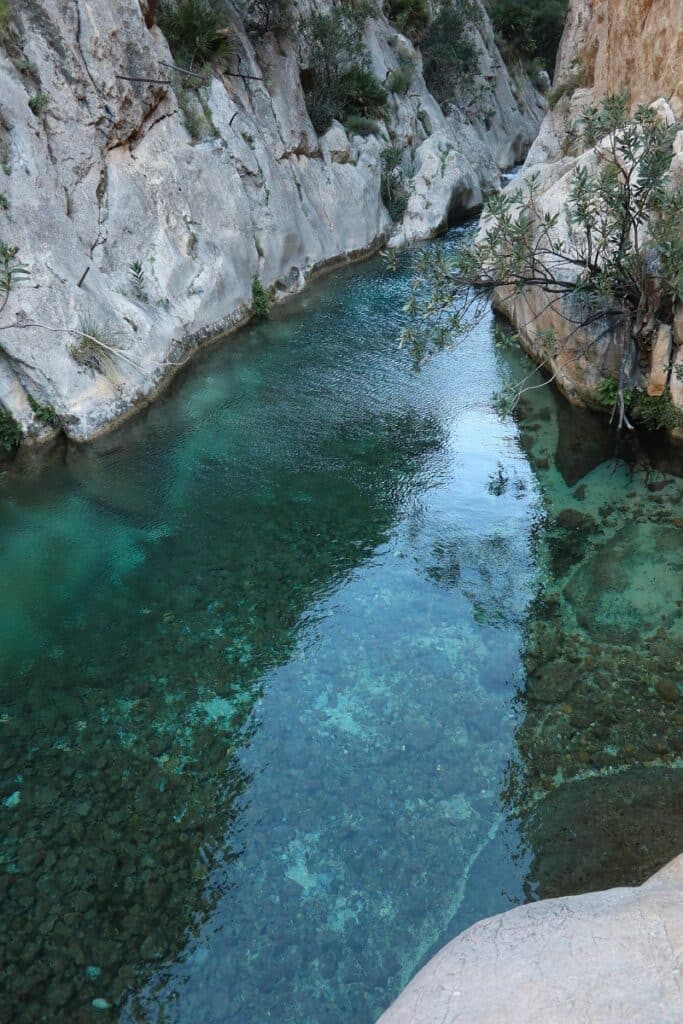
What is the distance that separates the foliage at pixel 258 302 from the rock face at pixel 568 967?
1723 centimetres

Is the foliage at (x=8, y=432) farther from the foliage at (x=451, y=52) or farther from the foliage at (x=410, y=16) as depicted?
the foliage at (x=451, y=52)

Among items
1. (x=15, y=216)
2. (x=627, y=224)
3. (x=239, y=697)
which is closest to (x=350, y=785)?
(x=239, y=697)

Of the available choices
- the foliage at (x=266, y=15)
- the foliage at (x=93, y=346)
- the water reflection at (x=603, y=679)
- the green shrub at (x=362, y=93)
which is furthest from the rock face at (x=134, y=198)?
the water reflection at (x=603, y=679)

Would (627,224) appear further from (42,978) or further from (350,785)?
(42,978)

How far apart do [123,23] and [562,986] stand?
62.8 ft

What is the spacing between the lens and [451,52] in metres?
37.5

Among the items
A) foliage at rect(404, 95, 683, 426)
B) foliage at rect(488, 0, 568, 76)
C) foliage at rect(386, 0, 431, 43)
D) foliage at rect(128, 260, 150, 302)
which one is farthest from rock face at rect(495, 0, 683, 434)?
foliage at rect(488, 0, 568, 76)

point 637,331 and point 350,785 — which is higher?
point 637,331

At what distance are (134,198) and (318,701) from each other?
13.3m

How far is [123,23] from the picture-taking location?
1630cm

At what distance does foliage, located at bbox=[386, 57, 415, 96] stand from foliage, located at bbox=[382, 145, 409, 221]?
12.1 ft

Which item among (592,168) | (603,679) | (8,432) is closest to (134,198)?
(8,432)

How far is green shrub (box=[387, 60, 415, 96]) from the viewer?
3128 cm

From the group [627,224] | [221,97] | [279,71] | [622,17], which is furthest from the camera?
[279,71]
